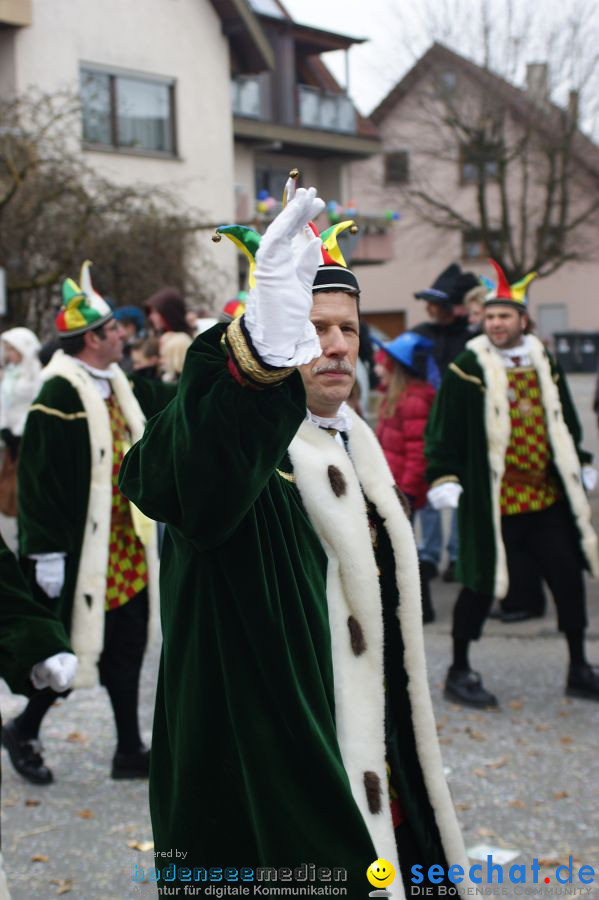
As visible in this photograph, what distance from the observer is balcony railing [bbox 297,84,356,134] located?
28.9 m

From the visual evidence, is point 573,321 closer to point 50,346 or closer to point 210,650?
point 50,346

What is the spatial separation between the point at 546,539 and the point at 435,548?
3.07m

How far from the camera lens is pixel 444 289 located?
324 inches

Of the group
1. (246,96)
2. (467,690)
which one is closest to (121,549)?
(467,690)

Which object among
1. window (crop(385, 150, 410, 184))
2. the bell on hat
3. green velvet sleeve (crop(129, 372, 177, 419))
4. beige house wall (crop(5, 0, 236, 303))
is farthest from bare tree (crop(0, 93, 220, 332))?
window (crop(385, 150, 410, 184))

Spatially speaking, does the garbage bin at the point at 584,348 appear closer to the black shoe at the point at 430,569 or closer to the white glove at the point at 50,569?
the black shoe at the point at 430,569

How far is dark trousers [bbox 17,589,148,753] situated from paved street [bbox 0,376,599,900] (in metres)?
0.22

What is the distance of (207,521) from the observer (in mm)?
1903

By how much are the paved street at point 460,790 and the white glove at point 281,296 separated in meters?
2.60

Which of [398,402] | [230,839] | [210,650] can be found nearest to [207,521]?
[210,650]

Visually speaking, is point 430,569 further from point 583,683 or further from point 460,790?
point 460,790

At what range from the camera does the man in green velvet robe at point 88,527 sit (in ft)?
15.7

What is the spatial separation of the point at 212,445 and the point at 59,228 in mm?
15374

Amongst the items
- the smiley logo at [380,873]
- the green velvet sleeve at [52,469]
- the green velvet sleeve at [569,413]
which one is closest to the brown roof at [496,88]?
the green velvet sleeve at [569,413]
